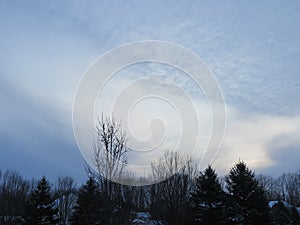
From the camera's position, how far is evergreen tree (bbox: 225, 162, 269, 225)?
69.0 ft

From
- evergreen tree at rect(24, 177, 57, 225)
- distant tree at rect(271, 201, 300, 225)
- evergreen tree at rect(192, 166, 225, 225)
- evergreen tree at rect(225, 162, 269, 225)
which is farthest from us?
distant tree at rect(271, 201, 300, 225)

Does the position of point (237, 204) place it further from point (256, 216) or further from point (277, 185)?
point (277, 185)

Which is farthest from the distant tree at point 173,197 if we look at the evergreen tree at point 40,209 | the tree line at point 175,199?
the evergreen tree at point 40,209

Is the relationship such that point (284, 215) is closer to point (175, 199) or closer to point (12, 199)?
point (175, 199)

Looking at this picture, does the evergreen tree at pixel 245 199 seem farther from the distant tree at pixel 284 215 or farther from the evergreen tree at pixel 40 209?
Answer: the evergreen tree at pixel 40 209

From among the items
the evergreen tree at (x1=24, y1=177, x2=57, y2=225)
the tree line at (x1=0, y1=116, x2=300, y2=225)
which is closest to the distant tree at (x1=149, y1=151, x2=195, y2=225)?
the tree line at (x1=0, y1=116, x2=300, y2=225)

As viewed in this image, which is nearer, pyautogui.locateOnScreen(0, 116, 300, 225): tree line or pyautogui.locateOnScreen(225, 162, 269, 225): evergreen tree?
pyautogui.locateOnScreen(0, 116, 300, 225): tree line

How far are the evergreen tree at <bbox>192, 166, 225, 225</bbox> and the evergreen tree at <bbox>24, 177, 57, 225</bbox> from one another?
12.8 m

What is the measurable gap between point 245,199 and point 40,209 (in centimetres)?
1730

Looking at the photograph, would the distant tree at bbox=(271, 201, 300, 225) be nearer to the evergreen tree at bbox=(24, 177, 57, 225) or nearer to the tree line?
the tree line

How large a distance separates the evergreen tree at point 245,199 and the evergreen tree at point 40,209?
15271mm

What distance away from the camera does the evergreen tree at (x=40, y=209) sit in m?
25.4

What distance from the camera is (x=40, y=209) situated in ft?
85.0

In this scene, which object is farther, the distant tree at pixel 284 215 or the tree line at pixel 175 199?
the distant tree at pixel 284 215
